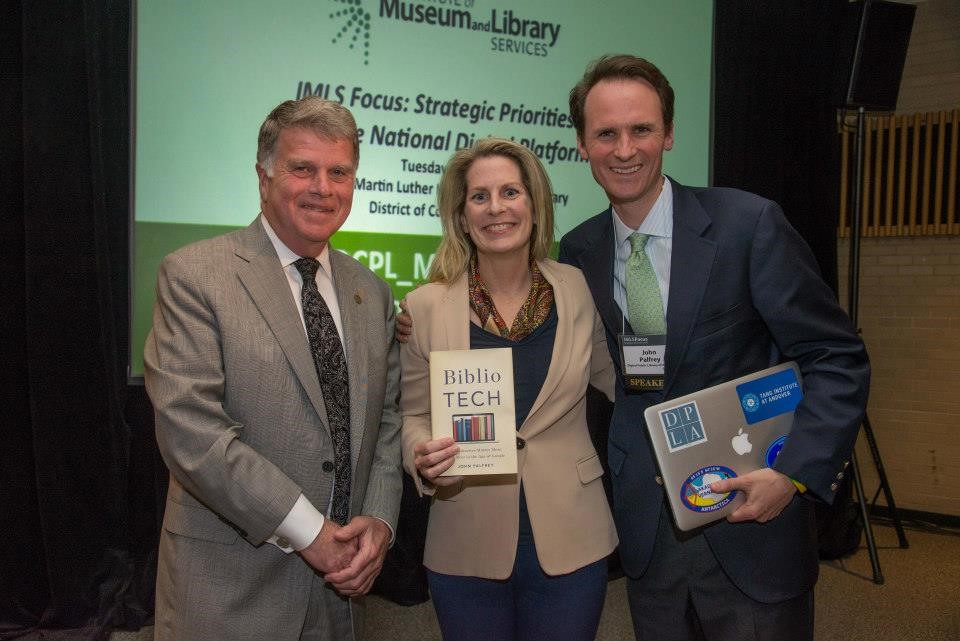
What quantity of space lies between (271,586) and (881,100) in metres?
4.70

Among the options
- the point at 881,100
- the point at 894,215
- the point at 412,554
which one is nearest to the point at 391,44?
the point at 412,554

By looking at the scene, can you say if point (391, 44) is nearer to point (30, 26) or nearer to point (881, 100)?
point (30, 26)

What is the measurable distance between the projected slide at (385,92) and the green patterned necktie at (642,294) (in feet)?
6.96

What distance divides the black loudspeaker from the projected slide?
85 centimetres

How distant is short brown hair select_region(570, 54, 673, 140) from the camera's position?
6.86ft

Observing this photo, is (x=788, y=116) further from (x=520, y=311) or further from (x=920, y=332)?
(x=520, y=311)

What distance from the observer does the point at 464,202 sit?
2.42 metres

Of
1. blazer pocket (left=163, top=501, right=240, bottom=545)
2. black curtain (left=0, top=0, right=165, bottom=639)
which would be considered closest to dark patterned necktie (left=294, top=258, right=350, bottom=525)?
blazer pocket (left=163, top=501, right=240, bottom=545)

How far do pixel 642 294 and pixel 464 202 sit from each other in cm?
68

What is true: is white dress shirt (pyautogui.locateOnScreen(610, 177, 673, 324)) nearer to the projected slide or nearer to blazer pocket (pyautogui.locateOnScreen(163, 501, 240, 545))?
blazer pocket (pyautogui.locateOnScreen(163, 501, 240, 545))

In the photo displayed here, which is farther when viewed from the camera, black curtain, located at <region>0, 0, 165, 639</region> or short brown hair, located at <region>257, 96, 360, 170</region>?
black curtain, located at <region>0, 0, 165, 639</region>

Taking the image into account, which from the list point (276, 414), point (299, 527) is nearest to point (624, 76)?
point (276, 414)

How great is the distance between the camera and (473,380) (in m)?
1.94

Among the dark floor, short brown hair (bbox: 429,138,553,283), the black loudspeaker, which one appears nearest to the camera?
short brown hair (bbox: 429,138,553,283)
